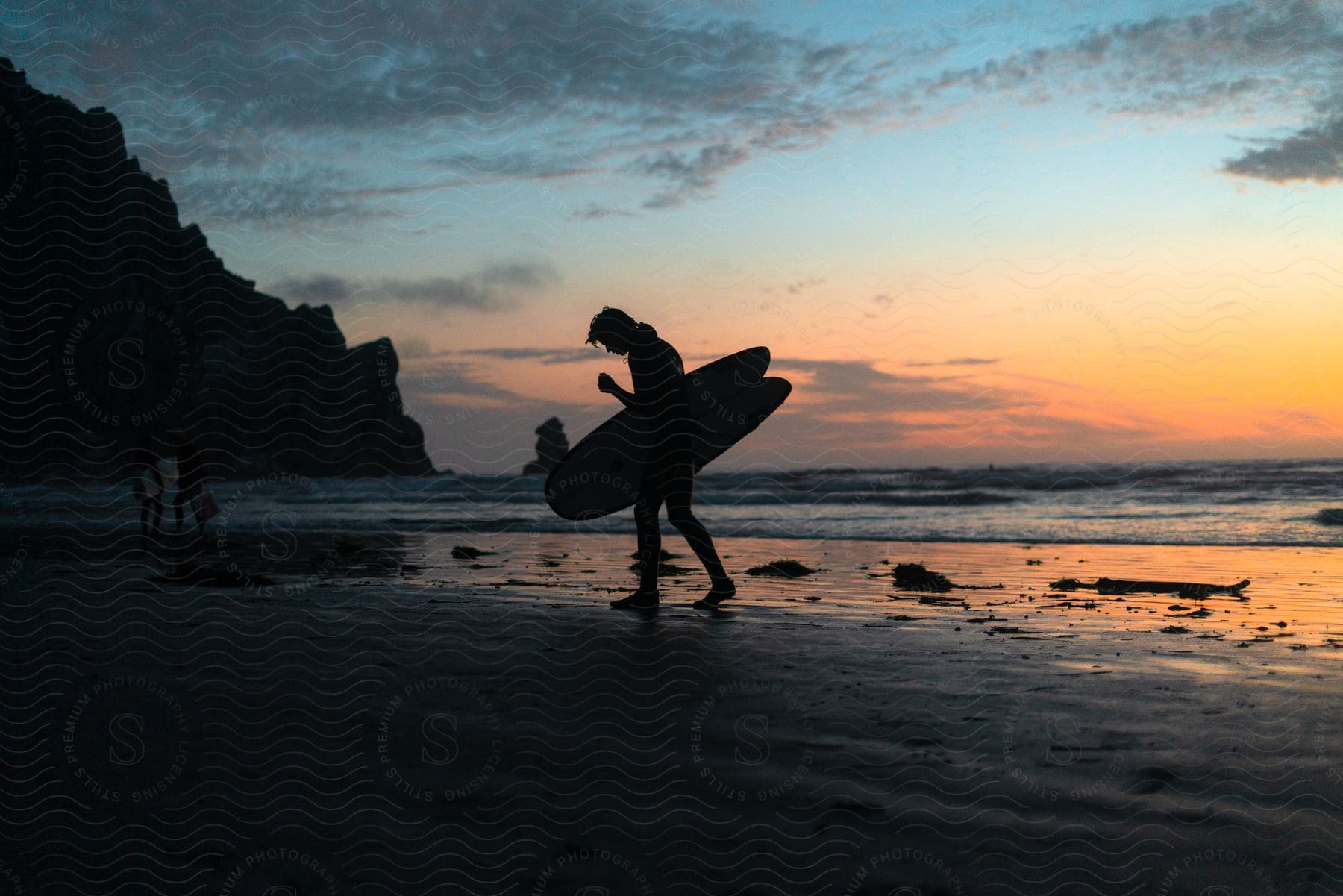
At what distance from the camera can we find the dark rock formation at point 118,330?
23.1m

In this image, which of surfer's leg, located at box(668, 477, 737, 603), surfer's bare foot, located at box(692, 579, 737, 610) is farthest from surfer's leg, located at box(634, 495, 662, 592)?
surfer's bare foot, located at box(692, 579, 737, 610)

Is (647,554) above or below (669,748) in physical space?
above

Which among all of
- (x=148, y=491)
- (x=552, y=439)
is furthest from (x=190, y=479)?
(x=552, y=439)

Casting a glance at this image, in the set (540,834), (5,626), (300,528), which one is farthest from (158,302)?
(540,834)

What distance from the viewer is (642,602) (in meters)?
6.92

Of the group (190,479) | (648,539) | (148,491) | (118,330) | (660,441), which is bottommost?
(648,539)

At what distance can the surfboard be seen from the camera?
7.69m

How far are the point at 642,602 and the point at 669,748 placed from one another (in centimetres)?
321

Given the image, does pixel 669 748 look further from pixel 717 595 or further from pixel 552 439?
pixel 552 439

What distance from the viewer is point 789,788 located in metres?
3.25

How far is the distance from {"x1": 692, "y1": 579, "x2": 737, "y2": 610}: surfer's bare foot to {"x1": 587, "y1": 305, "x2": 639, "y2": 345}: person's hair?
2.19 metres

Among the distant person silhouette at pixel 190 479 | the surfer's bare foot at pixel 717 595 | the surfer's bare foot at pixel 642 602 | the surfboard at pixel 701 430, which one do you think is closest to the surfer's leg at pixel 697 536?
the surfer's bare foot at pixel 717 595

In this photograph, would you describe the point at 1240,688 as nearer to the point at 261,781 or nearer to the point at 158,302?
the point at 261,781

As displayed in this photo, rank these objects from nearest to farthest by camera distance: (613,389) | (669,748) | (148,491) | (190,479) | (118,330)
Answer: (669,748) → (613,389) → (148,491) → (190,479) → (118,330)
